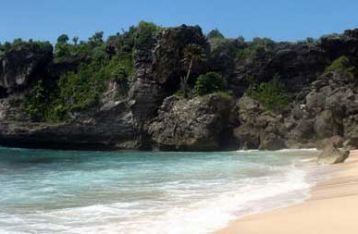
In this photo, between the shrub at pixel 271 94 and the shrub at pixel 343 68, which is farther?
the shrub at pixel 271 94

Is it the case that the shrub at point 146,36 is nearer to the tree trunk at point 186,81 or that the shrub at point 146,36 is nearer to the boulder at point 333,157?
the tree trunk at point 186,81

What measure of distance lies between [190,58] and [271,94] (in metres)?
10.00

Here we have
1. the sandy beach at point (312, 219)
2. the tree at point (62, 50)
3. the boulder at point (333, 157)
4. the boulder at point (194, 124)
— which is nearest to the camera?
the sandy beach at point (312, 219)

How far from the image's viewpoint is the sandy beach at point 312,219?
1056 cm

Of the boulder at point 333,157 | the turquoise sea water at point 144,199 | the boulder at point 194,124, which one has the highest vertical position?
the boulder at point 194,124

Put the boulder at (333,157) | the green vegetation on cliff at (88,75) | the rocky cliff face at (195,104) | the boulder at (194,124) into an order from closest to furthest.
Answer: the boulder at (333,157)
the rocky cliff face at (195,104)
the boulder at (194,124)
the green vegetation on cliff at (88,75)

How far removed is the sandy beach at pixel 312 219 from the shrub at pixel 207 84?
42447 mm

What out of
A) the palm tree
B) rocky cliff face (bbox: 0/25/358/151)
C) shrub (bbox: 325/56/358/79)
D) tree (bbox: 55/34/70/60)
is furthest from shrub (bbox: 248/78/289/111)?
tree (bbox: 55/34/70/60)

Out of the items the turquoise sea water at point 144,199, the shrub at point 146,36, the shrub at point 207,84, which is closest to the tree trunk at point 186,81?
Result: the shrub at point 207,84

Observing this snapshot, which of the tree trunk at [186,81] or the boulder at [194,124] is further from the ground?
the tree trunk at [186,81]

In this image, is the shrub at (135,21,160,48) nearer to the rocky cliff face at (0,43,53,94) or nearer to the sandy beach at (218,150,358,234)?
the rocky cliff face at (0,43,53,94)

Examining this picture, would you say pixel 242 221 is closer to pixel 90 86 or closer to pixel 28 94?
pixel 90 86

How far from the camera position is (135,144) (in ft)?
191

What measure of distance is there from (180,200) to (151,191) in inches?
109
